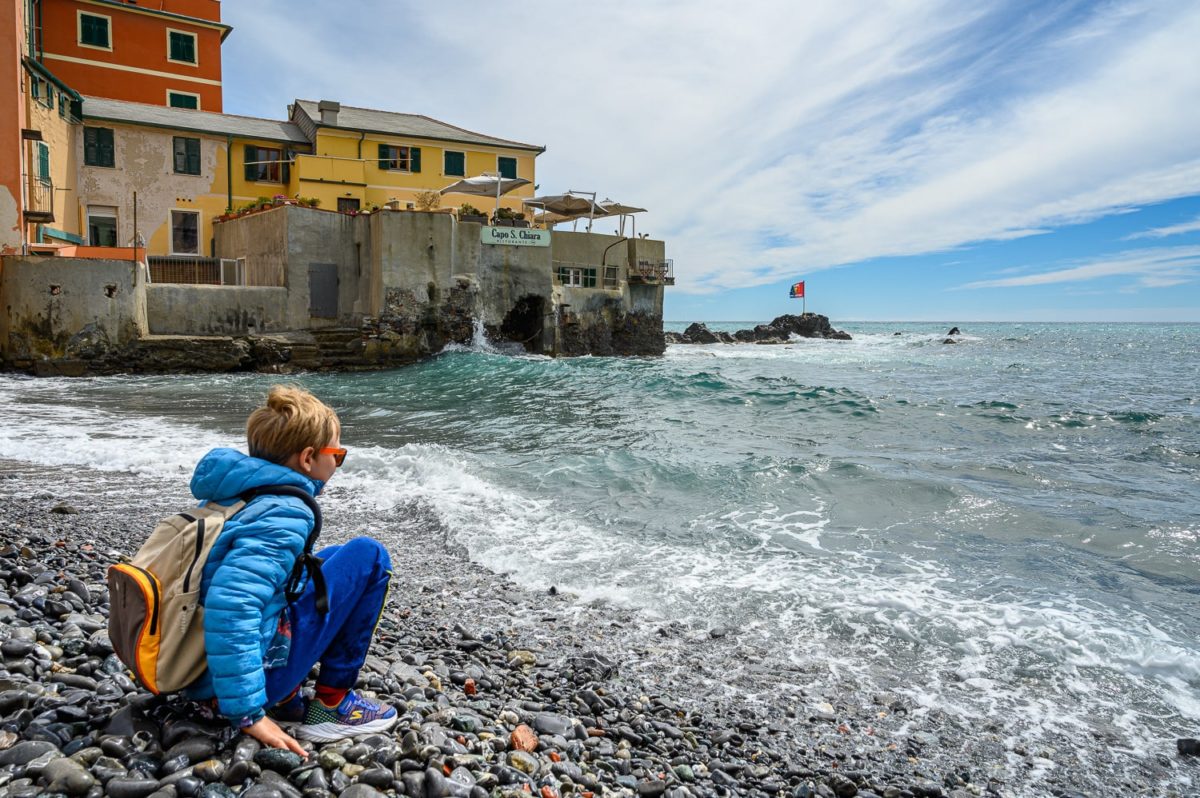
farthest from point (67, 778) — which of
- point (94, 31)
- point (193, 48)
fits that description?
point (193, 48)

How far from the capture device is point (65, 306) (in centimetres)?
2141

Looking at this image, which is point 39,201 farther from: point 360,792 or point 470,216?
point 360,792

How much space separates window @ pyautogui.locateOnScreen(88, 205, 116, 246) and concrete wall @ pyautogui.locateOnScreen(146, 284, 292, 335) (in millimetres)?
9494

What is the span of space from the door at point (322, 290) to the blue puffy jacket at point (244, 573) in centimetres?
2583

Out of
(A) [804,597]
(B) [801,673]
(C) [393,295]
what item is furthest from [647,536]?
(C) [393,295]

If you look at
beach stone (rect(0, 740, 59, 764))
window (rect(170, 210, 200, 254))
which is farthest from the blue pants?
window (rect(170, 210, 200, 254))

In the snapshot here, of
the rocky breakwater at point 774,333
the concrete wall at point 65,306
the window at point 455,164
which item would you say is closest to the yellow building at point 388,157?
the window at point 455,164

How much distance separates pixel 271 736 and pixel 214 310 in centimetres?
2516

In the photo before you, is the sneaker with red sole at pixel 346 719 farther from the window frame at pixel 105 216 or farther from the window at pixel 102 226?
the window at pixel 102 226

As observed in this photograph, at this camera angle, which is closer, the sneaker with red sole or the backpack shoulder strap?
the backpack shoulder strap

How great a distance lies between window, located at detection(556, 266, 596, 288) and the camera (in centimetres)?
3444

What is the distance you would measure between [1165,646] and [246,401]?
16917 mm

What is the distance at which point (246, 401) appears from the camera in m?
17.1

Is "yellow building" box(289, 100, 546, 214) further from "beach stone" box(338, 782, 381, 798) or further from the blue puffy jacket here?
"beach stone" box(338, 782, 381, 798)
